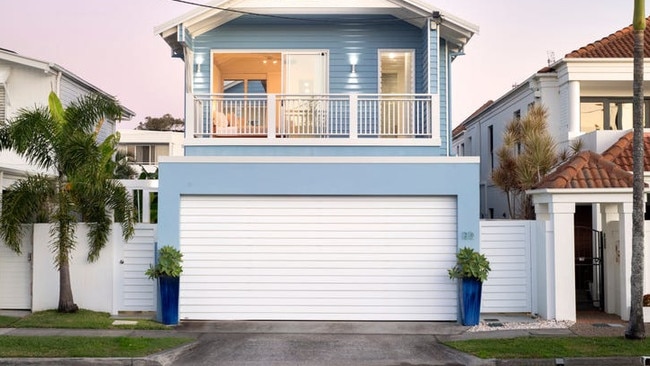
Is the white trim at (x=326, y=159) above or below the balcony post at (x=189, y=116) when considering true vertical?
below

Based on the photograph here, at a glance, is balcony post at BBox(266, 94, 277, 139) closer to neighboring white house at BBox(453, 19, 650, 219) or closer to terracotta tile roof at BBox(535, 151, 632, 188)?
terracotta tile roof at BBox(535, 151, 632, 188)

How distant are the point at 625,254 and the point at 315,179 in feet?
20.8

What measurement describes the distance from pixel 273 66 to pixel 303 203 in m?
5.30

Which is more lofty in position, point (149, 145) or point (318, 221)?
point (149, 145)

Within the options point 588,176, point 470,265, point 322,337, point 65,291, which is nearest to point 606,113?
point 588,176

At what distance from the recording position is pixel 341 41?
16.7 metres

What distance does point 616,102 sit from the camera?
2045 cm

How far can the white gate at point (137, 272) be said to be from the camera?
1425cm

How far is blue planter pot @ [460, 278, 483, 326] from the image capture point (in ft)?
43.3

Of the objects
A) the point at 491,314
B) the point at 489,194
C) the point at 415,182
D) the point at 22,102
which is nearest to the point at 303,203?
the point at 415,182

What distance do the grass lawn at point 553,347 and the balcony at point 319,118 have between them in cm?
460

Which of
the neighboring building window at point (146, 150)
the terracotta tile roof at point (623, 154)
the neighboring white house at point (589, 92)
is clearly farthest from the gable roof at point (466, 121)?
the neighboring building window at point (146, 150)

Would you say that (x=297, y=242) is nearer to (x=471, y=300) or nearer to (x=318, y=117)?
(x=318, y=117)

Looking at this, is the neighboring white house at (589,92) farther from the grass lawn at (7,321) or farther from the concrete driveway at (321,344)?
the grass lawn at (7,321)
